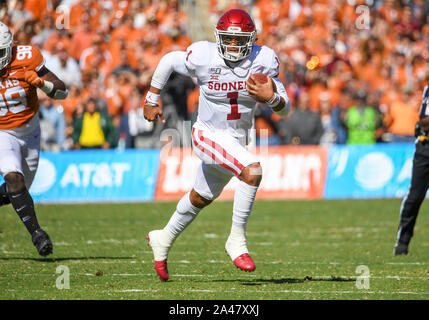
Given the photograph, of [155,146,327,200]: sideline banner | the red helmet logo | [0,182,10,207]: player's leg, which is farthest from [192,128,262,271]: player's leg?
[155,146,327,200]: sideline banner

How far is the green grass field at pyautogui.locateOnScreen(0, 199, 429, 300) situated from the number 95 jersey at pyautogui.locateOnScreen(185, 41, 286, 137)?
1363mm

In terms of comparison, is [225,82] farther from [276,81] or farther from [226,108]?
[276,81]

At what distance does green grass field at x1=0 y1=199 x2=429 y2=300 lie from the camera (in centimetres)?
658

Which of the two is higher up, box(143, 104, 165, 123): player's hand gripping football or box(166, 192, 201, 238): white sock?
box(143, 104, 165, 123): player's hand gripping football

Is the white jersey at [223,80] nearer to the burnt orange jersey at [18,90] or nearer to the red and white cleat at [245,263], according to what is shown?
the red and white cleat at [245,263]

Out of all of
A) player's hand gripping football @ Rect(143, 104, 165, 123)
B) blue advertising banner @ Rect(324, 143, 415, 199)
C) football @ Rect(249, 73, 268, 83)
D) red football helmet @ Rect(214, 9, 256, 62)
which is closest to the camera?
football @ Rect(249, 73, 268, 83)

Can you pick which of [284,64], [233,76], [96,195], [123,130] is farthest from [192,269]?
[284,64]

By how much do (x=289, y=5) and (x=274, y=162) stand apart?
586 centimetres

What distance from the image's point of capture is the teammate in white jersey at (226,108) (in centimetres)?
679

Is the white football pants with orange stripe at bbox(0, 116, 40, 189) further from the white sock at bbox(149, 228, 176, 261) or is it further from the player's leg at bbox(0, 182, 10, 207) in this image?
the white sock at bbox(149, 228, 176, 261)

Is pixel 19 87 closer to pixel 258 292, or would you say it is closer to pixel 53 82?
pixel 53 82

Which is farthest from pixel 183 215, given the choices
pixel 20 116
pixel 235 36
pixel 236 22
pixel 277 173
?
pixel 277 173

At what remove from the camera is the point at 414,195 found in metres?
9.06

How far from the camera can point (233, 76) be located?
6992mm
